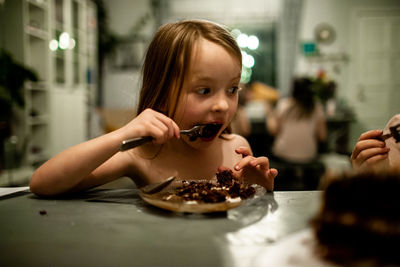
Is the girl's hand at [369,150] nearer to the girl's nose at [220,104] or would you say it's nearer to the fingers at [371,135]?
the fingers at [371,135]

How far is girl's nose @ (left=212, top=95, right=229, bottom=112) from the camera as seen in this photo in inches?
30.9

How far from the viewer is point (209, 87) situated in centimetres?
80

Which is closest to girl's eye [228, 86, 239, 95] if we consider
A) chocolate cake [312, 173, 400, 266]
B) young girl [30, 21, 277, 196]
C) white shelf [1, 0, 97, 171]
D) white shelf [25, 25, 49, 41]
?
young girl [30, 21, 277, 196]

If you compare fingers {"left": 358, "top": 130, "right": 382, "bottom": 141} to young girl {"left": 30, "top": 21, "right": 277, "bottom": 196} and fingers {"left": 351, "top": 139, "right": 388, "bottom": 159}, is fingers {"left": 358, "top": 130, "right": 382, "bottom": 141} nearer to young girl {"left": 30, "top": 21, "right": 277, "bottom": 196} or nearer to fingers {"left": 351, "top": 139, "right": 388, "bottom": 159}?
fingers {"left": 351, "top": 139, "right": 388, "bottom": 159}

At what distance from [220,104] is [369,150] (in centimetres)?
34

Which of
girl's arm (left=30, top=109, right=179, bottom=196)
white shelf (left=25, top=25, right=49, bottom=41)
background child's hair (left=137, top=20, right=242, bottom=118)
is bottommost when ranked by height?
girl's arm (left=30, top=109, right=179, bottom=196)

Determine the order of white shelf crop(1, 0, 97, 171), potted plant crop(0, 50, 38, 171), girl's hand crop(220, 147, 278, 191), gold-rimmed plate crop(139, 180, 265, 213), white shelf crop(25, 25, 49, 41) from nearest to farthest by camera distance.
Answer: gold-rimmed plate crop(139, 180, 265, 213), girl's hand crop(220, 147, 278, 191), potted plant crop(0, 50, 38, 171), white shelf crop(1, 0, 97, 171), white shelf crop(25, 25, 49, 41)

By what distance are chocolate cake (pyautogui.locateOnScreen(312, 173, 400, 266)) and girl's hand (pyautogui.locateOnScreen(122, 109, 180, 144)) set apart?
0.39m

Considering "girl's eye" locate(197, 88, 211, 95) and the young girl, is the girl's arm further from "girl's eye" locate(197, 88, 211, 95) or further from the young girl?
"girl's eye" locate(197, 88, 211, 95)

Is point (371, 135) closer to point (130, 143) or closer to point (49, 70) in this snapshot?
point (130, 143)

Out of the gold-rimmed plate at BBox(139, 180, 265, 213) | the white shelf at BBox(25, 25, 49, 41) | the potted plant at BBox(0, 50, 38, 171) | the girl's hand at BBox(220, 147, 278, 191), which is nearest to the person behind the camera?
the gold-rimmed plate at BBox(139, 180, 265, 213)

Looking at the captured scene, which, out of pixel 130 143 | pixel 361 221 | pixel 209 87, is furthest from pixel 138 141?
pixel 361 221

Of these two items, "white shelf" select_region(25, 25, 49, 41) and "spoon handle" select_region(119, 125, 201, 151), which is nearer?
"spoon handle" select_region(119, 125, 201, 151)

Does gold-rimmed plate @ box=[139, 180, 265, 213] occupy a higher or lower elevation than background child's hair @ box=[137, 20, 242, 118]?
lower
